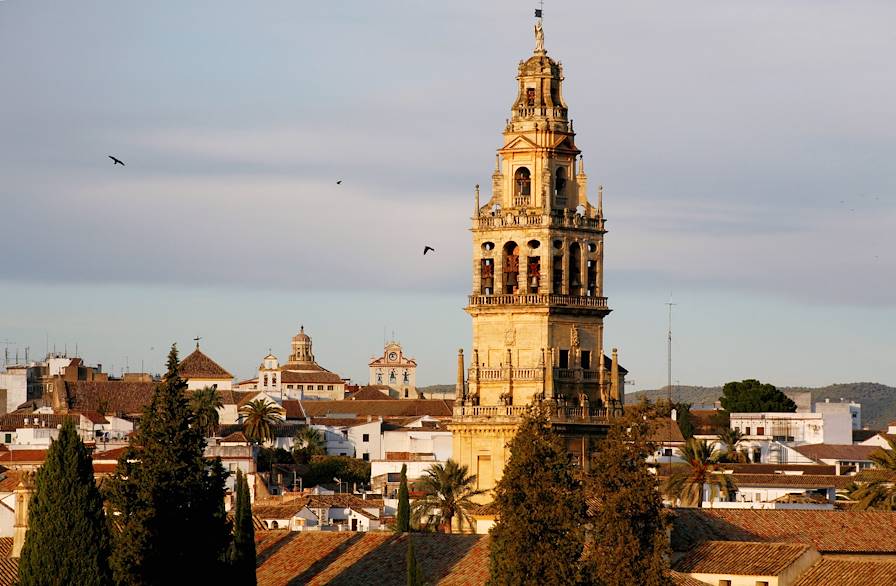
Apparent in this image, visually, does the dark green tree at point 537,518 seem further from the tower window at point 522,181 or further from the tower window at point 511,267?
the tower window at point 522,181

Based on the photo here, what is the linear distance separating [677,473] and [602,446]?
45.9 m

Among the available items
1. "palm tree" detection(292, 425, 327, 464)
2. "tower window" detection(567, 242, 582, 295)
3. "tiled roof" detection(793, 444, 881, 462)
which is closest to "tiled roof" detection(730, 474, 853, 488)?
"tower window" detection(567, 242, 582, 295)

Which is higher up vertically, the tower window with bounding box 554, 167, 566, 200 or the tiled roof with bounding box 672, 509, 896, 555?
the tower window with bounding box 554, 167, 566, 200

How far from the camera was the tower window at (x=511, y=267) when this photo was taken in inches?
3757

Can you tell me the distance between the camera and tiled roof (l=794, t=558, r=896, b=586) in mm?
65250

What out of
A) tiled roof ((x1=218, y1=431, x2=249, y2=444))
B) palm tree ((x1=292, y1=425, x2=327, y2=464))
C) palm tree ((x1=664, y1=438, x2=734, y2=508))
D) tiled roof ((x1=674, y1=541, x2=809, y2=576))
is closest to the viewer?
tiled roof ((x1=674, y1=541, x2=809, y2=576))

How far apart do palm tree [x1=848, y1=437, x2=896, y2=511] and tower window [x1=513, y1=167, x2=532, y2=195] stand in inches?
719

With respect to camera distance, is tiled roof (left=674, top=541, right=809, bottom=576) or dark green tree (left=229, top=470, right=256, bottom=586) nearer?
dark green tree (left=229, top=470, right=256, bottom=586)

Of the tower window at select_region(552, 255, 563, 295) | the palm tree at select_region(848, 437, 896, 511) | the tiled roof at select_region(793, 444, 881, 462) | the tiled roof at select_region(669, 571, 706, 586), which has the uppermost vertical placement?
the tower window at select_region(552, 255, 563, 295)

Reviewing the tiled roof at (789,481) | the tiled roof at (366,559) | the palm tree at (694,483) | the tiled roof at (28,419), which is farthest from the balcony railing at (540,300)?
the tiled roof at (28,419)

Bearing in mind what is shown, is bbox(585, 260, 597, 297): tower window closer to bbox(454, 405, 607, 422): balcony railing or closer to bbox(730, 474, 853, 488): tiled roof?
bbox(454, 405, 607, 422): balcony railing

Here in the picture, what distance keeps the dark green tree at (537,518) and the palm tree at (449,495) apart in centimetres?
3133

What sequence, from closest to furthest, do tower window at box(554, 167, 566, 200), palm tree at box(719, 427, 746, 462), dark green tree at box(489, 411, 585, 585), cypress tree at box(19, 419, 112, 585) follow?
cypress tree at box(19, 419, 112, 585)
dark green tree at box(489, 411, 585, 585)
tower window at box(554, 167, 566, 200)
palm tree at box(719, 427, 746, 462)

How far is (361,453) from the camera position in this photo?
16950 cm
